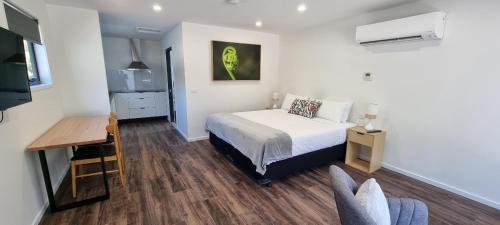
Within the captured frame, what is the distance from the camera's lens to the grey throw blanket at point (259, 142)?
2.54 m

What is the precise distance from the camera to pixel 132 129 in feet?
17.5

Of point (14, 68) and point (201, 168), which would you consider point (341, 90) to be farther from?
point (14, 68)

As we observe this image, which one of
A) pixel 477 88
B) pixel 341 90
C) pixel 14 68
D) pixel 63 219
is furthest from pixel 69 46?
pixel 477 88

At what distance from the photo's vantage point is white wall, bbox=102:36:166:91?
5.77m

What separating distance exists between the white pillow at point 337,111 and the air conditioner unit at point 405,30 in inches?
40.3

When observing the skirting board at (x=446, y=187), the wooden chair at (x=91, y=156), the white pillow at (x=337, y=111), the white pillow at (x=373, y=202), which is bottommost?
the skirting board at (x=446, y=187)

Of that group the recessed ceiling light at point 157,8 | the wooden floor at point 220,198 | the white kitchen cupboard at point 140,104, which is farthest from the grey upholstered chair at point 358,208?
the white kitchen cupboard at point 140,104

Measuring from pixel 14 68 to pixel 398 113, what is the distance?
4171 millimetres

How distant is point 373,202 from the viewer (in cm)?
118

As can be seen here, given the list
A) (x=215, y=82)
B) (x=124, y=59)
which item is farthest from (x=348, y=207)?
(x=124, y=59)

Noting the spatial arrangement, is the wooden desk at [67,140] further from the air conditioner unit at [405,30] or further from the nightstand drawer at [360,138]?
the air conditioner unit at [405,30]

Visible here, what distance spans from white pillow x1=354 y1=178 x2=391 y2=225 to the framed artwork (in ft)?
11.9

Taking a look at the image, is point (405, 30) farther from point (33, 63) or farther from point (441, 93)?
point (33, 63)

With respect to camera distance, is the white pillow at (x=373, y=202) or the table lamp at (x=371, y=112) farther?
the table lamp at (x=371, y=112)
